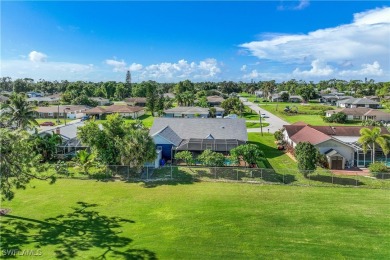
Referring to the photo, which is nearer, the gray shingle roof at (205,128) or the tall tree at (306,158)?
the tall tree at (306,158)

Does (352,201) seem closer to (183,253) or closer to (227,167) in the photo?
(227,167)

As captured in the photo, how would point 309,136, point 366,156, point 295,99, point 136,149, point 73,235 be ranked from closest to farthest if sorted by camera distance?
point 73,235 < point 136,149 < point 366,156 < point 309,136 < point 295,99

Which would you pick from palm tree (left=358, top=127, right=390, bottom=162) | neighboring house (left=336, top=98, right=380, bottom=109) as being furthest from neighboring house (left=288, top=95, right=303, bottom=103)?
palm tree (left=358, top=127, right=390, bottom=162)

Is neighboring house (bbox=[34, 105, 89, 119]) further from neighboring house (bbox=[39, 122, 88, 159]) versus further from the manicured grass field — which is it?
the manicured grass field

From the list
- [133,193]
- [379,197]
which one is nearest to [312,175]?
[379,197]

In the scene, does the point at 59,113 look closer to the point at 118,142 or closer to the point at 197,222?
the point at 118,142

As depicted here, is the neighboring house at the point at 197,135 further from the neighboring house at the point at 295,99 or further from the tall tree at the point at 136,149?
the neighboring house at the point at 295,99

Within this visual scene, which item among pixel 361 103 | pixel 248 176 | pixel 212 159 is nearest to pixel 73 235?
pixel 212 159

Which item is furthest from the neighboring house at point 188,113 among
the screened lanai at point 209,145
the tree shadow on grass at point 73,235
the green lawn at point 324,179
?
the tree shadow on grass at point 73,235

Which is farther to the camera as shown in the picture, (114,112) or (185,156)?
(114,112)
